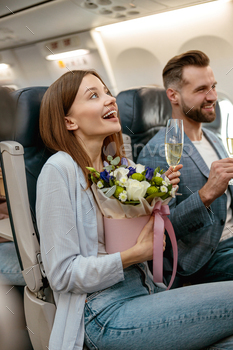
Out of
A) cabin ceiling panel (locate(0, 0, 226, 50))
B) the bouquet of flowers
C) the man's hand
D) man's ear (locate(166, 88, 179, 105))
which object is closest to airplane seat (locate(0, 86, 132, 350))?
the bouquet of flowers

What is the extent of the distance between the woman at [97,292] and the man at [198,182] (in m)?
0.34

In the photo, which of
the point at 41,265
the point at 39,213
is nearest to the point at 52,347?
the point at 41,265

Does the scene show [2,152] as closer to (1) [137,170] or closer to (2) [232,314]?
(1) [137,170]

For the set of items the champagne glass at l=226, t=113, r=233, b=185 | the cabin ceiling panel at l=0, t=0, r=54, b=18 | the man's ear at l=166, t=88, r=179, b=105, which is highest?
the cabin ceiling panel at l=0, t=0, r=54, b=18

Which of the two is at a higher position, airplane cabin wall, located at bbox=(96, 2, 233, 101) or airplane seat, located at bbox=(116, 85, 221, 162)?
airplane cabin wall, located at bbox=(96, 2, 233, 101)

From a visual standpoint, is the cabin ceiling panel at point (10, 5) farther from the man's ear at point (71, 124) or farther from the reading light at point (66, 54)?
the man's ear at point (71, 124)

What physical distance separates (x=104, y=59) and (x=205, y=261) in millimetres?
1091

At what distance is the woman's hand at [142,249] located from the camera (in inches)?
32.0

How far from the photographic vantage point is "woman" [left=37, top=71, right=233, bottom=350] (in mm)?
753

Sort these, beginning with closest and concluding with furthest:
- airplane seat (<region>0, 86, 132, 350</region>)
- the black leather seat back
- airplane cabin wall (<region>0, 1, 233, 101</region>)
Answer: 1. airplane seat (<region>0, 86, 132, 350</region>)
2. the black leather seat back
3. airplane cabin wall (<region>0, 1, 233, 101</region>)

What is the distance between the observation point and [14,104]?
0.94 m

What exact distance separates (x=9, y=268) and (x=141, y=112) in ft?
2.97

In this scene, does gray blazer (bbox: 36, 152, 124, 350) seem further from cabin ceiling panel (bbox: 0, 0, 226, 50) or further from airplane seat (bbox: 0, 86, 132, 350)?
cabin ceiling panel (bbox: 0, 0, 226, 50)

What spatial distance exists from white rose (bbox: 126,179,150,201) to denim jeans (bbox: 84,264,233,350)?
0.27 m
